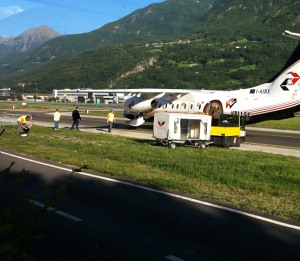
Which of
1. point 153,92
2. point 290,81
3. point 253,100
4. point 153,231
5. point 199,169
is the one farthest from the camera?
point 153,92

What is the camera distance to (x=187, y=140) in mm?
22266

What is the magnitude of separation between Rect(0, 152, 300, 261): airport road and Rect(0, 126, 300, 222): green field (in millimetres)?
1148

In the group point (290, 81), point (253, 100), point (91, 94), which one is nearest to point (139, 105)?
point (253, 100)

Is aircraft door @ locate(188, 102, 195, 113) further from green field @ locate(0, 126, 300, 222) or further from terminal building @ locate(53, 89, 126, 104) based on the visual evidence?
green field @ locate(0, 126, 300, 222)

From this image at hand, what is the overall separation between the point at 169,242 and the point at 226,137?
16.2 m

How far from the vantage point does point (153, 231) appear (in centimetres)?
812

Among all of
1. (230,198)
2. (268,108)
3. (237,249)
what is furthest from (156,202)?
(268,108)

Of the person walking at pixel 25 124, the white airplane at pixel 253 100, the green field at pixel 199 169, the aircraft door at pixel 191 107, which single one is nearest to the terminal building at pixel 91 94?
the white airplane at pixel 253 100

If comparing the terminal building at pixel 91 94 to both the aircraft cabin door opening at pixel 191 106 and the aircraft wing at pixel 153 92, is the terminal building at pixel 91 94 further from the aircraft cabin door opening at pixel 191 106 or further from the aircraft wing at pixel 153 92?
the aircraft cabin door opening at pixel 191 106

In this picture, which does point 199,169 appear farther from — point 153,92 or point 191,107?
point 153,92

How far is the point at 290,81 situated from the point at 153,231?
68.9ft

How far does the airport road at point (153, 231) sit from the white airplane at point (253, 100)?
15.2 metres

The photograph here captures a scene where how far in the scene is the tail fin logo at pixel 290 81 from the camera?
86.4 feet

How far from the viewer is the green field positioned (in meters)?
11.2
